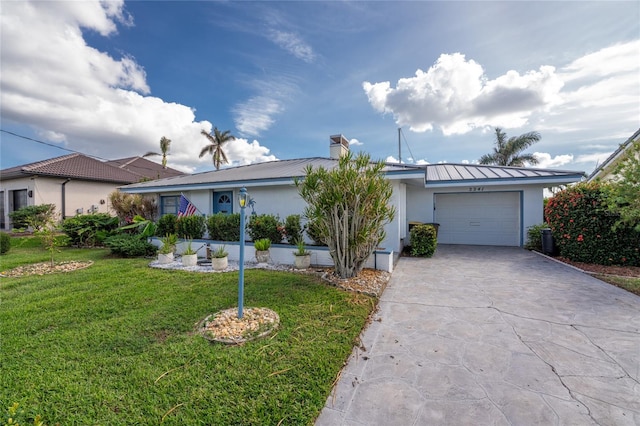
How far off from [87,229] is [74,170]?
9189 mm

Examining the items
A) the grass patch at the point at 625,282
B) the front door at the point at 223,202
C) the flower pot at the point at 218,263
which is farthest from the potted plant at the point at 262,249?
the grass patch at the point at 625,282

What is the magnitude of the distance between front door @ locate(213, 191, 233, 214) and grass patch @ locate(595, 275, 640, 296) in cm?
1154

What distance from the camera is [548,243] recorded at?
870cm

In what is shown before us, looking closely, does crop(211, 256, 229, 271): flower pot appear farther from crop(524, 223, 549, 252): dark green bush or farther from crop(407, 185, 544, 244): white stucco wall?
crop(524, 223, 549, 252): dark green bush

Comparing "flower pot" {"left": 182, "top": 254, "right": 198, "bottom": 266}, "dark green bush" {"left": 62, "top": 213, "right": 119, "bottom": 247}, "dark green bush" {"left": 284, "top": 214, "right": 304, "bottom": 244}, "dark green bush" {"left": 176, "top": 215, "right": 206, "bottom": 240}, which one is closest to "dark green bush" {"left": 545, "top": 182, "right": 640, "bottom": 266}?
"dark green bush" {"left": 284, "top": 214, "right": 304, "bottom": 244}

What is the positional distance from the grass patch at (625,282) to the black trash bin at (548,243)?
2681mm

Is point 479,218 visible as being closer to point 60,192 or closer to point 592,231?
point 592,231

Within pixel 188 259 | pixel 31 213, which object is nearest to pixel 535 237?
pixel 188 259

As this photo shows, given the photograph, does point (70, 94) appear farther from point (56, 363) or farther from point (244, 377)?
point (244, 377)

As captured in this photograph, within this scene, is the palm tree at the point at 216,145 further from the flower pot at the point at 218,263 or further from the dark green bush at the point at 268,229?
the flower pot at the point at 218,263

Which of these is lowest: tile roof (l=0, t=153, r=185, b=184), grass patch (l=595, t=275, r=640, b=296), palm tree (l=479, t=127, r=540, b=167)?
grass patch (l=595, t=275, r=640, b=296)

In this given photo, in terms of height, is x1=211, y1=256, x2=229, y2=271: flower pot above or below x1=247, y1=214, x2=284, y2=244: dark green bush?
below

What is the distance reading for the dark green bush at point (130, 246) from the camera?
8.78 metres

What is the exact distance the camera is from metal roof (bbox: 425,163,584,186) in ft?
30.9
